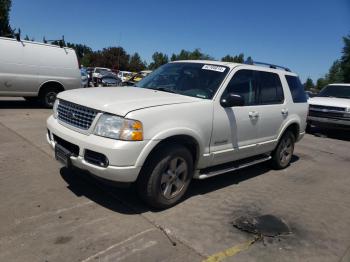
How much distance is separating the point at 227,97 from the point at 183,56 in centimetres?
6756

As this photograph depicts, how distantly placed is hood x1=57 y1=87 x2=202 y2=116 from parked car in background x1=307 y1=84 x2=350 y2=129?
27.0 ft

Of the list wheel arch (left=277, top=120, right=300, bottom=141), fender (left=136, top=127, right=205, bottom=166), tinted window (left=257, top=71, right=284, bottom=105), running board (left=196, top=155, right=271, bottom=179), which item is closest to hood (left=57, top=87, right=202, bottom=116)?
fender (left=136, top=127, right=205, bottom=166)

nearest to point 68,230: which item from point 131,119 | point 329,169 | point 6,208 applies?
point 6,208

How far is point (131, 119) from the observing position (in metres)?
3.76

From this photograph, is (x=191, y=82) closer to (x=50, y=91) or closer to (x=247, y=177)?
(x=247, y=177)

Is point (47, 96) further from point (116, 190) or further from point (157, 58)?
point (157, 58)

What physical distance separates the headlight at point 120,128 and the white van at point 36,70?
8.01 metres

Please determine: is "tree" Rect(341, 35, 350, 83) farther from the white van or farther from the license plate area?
the license plate area

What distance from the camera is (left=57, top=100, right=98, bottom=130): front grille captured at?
402 cm

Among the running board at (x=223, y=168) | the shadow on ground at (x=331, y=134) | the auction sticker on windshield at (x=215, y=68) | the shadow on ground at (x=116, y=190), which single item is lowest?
the shadow on ground at (x=331, y=134)

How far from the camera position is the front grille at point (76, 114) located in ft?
13.2

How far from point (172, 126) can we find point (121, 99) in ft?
2.20

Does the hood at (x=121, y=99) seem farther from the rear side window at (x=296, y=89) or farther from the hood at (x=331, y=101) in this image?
the hood at (x=331, y=101)

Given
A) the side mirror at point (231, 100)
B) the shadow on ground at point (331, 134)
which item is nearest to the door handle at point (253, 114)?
the side mirror at point (231, 100)
